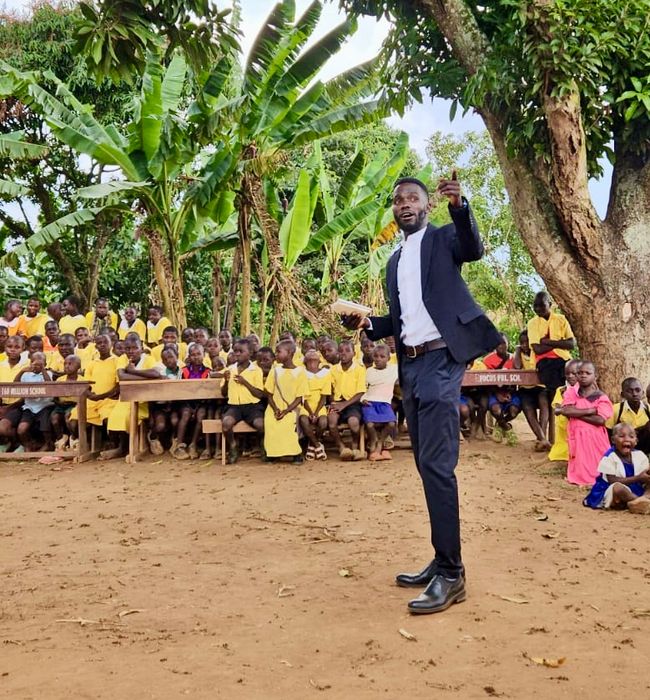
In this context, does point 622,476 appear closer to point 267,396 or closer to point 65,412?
point 267,396

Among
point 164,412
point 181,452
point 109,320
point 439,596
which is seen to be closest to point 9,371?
point 164,412

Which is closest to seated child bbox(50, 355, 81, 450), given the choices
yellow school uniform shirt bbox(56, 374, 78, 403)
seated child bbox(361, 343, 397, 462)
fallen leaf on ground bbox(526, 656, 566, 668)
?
yellow school uniform shirt bbox(56, 374, 78, 403)

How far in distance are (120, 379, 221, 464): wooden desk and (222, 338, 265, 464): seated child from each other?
0.17 metres

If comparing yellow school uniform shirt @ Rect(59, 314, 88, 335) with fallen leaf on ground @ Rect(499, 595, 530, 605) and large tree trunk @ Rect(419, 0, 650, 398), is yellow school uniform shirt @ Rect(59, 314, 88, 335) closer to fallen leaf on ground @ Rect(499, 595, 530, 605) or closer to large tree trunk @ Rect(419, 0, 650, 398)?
large tree trunk @ Rect(419, 0, 650, 398)

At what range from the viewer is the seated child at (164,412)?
932 centimetres

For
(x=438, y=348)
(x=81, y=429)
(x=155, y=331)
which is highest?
(x=155, y=331)

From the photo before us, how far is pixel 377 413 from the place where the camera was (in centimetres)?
895

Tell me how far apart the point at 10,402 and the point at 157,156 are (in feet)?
13.4

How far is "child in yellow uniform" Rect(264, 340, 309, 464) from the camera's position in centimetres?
Answer: 859

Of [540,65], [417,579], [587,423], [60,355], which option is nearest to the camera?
[417,579]

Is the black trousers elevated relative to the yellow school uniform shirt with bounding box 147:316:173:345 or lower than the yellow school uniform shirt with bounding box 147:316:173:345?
lower

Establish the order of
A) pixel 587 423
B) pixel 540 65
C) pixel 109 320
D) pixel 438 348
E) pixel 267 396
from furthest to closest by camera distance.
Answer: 1. pixel 109 320
2. pixel 267 396
3. pixel 587 423
4. pixel 540 65
5. pixel 438 348

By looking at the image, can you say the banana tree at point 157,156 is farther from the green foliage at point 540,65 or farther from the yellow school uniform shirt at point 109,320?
the green foliage at point 540,65

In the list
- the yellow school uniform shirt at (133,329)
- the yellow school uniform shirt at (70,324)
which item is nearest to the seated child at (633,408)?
the yellow school uniform shirt at (133,329)
